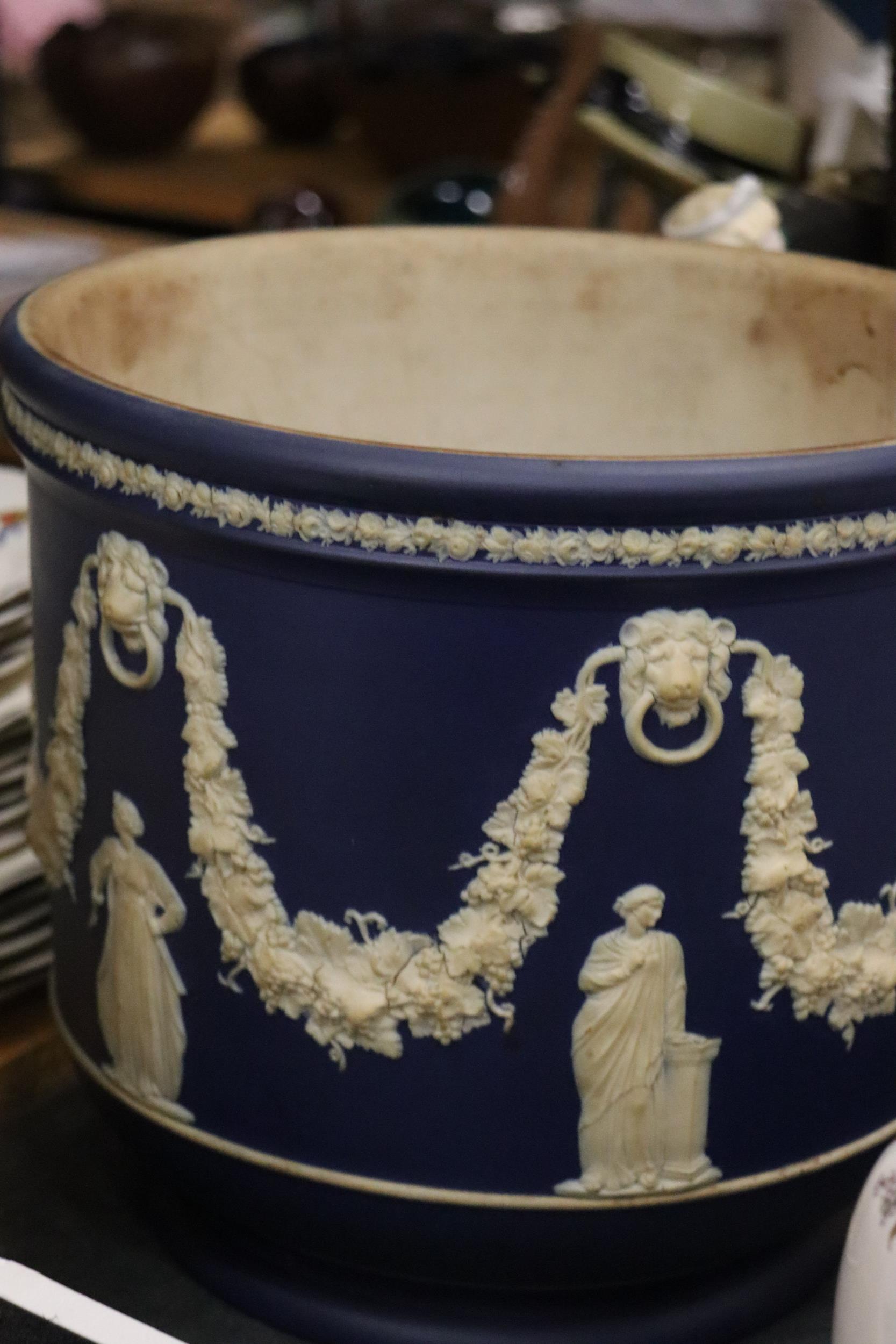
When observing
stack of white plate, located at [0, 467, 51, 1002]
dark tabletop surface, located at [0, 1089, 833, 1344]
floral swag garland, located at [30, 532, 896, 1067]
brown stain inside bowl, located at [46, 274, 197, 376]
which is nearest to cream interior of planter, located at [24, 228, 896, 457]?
brown stain inside bowl, located at [46, 274, 197, 376]

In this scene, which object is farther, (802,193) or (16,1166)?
(802,193)

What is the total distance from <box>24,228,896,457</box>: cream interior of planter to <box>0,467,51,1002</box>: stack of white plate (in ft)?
0.37

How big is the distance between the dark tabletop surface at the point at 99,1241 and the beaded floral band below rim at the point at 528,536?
0.31 metres

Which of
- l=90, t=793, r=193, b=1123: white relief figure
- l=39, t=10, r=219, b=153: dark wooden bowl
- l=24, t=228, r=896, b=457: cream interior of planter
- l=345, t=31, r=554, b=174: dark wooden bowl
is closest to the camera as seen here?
l=90, t=793, r=193, b=1123: white relief figure

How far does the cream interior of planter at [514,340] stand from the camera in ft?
2.61

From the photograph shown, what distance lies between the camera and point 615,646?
55 cm

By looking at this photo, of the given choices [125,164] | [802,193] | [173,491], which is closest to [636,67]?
[802,193]

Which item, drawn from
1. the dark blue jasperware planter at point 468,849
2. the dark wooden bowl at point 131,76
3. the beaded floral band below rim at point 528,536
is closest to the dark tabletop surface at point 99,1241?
the dark blue jasperware planter at point 468,849

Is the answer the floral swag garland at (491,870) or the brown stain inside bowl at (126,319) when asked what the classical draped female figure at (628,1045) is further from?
the brown stain inside bowl at (126,319)

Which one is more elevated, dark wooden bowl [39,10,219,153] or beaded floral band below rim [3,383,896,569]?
beaded floral band below rim [3,383,896,569]

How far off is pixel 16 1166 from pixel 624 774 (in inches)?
14.0

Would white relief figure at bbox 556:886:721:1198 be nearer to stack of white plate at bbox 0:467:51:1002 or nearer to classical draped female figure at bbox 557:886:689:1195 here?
classical draped female figure at bbox 557:886:689:1195

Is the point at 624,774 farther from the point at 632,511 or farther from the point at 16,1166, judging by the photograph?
the point at 16,1166

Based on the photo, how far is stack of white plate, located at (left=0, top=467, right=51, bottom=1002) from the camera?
81 cm
